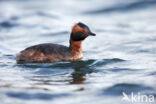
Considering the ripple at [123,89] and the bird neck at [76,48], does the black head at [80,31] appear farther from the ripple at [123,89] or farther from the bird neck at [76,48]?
the ripple at [123,89]

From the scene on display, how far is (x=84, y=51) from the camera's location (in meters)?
15.9

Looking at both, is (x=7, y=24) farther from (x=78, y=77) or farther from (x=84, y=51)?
(x=78, y=77)

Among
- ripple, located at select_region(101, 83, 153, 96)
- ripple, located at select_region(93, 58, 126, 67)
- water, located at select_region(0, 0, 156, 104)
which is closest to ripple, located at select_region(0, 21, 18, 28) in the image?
water, located at select_region(0, 0, 156, 104)

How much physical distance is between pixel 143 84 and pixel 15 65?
12.6 feet

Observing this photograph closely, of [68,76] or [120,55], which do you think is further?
[120,55]

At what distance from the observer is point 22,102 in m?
9.91

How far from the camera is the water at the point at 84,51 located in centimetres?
1064

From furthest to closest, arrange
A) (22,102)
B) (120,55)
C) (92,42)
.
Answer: (92,42), (120,55), (22,102)

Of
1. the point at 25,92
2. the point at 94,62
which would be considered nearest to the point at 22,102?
the point at 25,92

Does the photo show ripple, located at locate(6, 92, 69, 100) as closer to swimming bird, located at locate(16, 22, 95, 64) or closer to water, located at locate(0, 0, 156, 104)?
water, located at locate(0, 0, 156, 104)

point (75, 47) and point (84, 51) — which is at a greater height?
point (75, 47)

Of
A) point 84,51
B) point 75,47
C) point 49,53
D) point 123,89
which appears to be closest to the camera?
point 123,89

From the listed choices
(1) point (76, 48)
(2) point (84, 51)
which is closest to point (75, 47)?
(1) point (76, 48)

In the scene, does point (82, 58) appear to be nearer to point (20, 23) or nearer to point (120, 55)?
point (120, 55)
